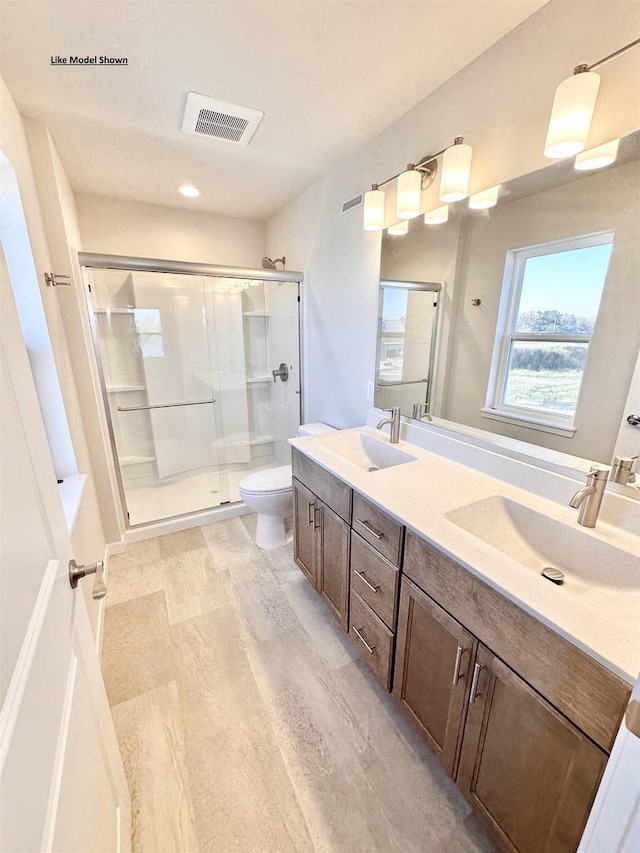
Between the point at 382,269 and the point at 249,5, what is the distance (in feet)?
3.53

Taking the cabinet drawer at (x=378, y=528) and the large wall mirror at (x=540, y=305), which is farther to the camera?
the cabinet drawer at (x=378, y=528)

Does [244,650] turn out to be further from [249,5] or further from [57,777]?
[249,5]

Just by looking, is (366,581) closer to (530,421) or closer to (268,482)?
(530,421)

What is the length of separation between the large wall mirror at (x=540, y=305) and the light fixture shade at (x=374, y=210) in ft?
0.49

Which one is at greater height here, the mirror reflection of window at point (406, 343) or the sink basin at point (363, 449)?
the mirror reflection of window at point (406, 343)

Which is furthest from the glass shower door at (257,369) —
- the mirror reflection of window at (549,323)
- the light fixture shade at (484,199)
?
the mirror reflection of window at (549,323)

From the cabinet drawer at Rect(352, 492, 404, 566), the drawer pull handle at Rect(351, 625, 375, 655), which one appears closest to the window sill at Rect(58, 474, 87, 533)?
the cabinet drawer at Rect(352, 492, 404, 566)

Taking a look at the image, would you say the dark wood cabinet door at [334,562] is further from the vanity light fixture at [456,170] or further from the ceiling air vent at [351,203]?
the ceiling air vent at [351,203]

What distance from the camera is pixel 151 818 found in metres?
1.08

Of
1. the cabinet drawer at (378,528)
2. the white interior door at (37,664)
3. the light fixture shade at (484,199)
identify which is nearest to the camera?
the white interior door at (37,664)

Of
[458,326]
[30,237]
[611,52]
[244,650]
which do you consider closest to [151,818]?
[244,650]

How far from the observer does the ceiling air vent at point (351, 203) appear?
195cm

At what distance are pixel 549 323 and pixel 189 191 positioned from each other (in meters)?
2.50

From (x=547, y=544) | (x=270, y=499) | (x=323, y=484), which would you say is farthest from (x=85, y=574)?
(x=270, y=499)
